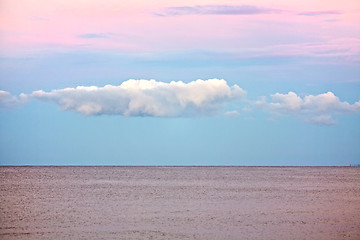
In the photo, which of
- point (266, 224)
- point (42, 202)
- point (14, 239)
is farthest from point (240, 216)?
point (42, 202)

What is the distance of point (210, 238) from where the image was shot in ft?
98.0

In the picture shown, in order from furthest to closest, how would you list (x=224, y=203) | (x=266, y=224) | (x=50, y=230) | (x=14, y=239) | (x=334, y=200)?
1. (x=334, y=200)
2. (x=224, y=203)
3. (x=266, y=224)
4. (x=50, y=230)
5. (x=14, y=239)

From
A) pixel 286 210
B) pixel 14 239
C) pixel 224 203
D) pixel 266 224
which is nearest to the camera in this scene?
pixel 14 239

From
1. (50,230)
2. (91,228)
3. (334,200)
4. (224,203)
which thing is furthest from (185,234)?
(334,200)

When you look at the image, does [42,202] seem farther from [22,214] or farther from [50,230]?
[50,230]

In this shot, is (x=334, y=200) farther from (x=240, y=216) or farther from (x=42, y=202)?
(x=42, y=202)

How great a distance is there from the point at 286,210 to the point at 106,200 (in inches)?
713

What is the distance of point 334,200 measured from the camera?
181ft

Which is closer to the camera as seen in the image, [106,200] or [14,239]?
[14,239]

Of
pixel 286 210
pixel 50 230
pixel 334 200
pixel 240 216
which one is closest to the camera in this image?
pixel 50 230

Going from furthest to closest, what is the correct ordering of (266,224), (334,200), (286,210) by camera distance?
(334,200), (286,210), (266,224)

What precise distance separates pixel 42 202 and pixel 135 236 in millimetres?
23365

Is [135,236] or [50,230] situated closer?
[135,236]

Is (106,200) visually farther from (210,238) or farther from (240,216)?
(210,238)
